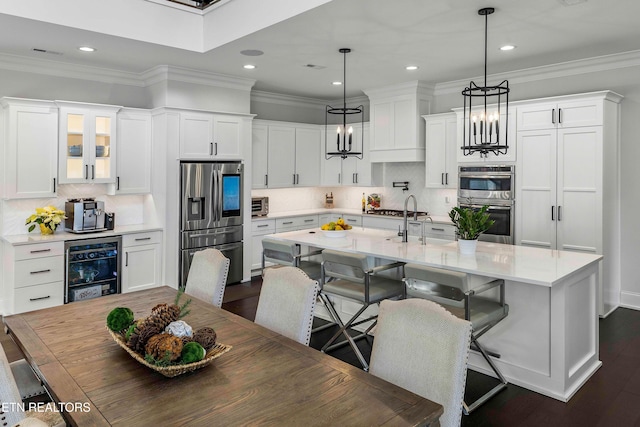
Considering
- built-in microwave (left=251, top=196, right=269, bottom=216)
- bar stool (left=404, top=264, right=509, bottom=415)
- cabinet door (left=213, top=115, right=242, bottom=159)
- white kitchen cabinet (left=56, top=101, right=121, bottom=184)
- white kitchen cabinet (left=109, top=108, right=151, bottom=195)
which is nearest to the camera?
bar stool (left=404, top=264, right=509, bottom=415)

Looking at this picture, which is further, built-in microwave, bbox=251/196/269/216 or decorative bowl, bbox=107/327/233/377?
built-in microwave, bbox=251/196/269/216

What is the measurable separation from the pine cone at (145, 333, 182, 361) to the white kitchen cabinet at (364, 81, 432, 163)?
5.35 metres

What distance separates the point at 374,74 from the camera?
5.96 m

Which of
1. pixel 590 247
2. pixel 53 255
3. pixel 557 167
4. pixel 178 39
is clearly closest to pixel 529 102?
pixel 557 167

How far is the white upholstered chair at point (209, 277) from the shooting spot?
9.82 ft

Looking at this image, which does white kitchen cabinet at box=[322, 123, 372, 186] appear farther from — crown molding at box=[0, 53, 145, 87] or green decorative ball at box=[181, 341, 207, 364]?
green decorative ball at box=[181, 341, 207, 364]

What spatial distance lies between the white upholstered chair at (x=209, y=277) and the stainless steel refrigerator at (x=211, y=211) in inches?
107

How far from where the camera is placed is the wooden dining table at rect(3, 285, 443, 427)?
4.90 feet

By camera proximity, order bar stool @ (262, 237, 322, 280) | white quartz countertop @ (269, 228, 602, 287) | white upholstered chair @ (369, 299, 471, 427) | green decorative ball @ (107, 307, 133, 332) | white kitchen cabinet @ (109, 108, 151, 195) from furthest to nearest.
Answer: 1. white kitchen cabinet @ (109, 108, 151, 195)
2. bar stool @ (262, 237, 322, 280)
3. white quartz countertop @ (269, 228, 602, 287)
4. green decorative ball @ (107, 307, 133, 332)
5. white upholstered chair @ (369, 299, 471, 427)

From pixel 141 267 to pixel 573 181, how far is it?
5.15m

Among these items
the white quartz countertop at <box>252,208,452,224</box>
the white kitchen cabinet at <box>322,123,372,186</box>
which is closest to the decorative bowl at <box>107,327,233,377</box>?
the white quartz countertop at <box>252,208,452,224</box>

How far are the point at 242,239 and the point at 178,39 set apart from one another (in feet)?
9.27

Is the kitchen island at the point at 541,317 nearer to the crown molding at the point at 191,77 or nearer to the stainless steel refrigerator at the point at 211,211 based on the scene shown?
the stainless steel refrigerator at the point at 211,211

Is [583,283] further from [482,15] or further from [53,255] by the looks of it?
[53,255]
